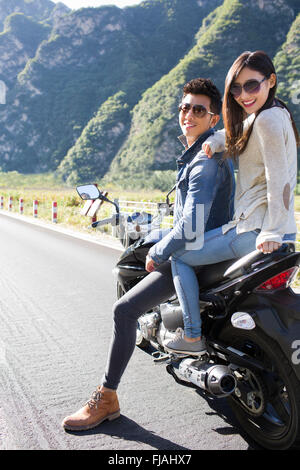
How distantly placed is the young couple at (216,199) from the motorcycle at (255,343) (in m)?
0.11

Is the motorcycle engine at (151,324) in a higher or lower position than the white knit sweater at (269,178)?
lower

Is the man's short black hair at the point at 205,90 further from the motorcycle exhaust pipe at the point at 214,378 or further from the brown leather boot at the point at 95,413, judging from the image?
the brown leather boot at the point at 95,413

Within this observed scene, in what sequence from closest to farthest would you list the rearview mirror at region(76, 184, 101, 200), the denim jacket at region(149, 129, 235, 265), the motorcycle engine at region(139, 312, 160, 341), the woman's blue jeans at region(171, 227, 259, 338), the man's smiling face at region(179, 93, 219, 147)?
1. the woman's blue jeans at region(171, 227, 259, 338)
2. the denim jacket at region(149, 129, 235, 265)
3. the man's smiling face at region(179, 93, 219, 147)
4. the motorcycle engine at region(139, 312, 160, 341)
5. the rearview mirror at region(76, 184, 101, 200)

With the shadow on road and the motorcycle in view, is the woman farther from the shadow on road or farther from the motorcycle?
the shadow on road

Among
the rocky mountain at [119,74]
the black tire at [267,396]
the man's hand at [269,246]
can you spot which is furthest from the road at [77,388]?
the rocky mountain at [119,74]

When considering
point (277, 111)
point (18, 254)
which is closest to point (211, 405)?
point (277, 111)

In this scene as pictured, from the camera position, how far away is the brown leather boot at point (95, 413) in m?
2.83

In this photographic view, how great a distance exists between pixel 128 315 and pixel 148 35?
141m

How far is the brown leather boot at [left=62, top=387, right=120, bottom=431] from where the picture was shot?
111 inches

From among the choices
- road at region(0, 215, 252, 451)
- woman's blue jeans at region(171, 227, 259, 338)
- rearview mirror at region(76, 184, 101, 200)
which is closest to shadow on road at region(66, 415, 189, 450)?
road at region(0, 215, 252, 451)

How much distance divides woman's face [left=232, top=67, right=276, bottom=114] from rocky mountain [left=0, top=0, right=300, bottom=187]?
226ft

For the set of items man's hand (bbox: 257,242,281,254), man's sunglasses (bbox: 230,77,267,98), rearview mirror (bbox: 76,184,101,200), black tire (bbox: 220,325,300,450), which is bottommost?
black tire (bbox: 220,325,300,450)

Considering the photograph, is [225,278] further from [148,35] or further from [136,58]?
[148,35]

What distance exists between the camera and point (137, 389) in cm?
345
